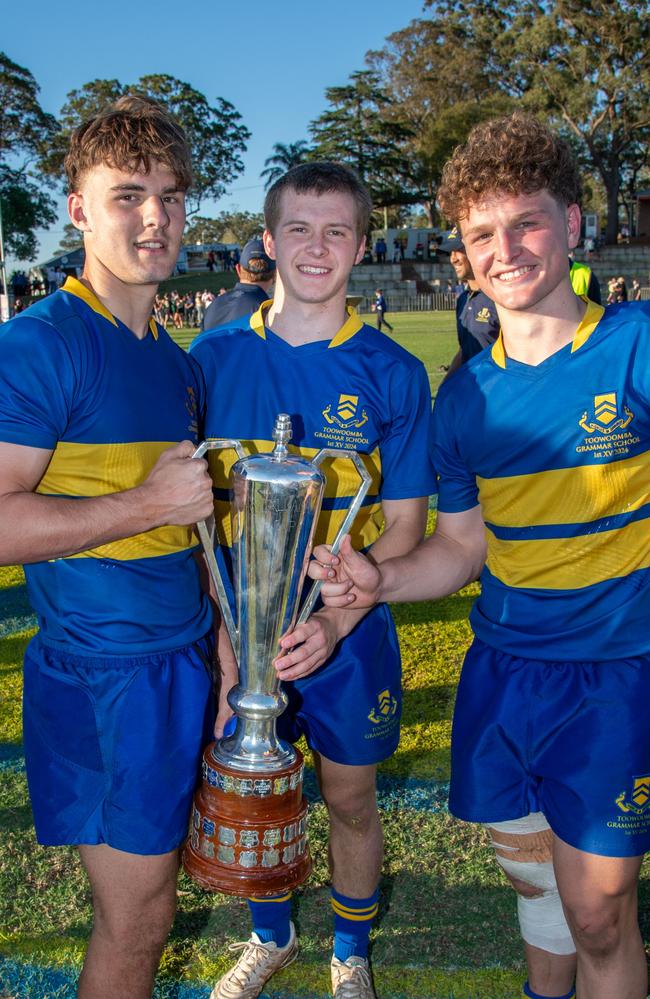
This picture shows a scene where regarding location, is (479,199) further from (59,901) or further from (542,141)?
(59,901)

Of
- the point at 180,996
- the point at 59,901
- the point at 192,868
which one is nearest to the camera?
the point at 192,868

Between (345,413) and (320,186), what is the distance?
63 cm

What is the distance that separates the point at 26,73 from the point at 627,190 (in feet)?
143

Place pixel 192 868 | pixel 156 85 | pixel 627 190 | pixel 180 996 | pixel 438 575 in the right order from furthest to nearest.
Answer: pixel 627 190 → pixel 156 85 → pixel 180 996 → pixel 438 575 → pixel 192 868

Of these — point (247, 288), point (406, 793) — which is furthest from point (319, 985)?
point (247, 288)

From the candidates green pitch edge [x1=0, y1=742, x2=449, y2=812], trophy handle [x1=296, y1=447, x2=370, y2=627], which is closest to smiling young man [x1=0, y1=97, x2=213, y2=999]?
trophy handle [x1=296, y1=447, x2=370, y2=627]

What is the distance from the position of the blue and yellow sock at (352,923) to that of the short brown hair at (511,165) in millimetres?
1947

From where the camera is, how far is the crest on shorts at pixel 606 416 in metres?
2.04

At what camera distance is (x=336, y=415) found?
248 centimetres

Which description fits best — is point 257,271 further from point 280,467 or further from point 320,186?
point 280,467

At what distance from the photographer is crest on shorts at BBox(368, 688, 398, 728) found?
2.53 m

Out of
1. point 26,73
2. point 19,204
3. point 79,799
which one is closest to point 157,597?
point 79,799

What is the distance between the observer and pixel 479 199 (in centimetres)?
212

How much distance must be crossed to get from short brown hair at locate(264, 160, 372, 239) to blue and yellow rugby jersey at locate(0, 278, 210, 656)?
0.62 meters
